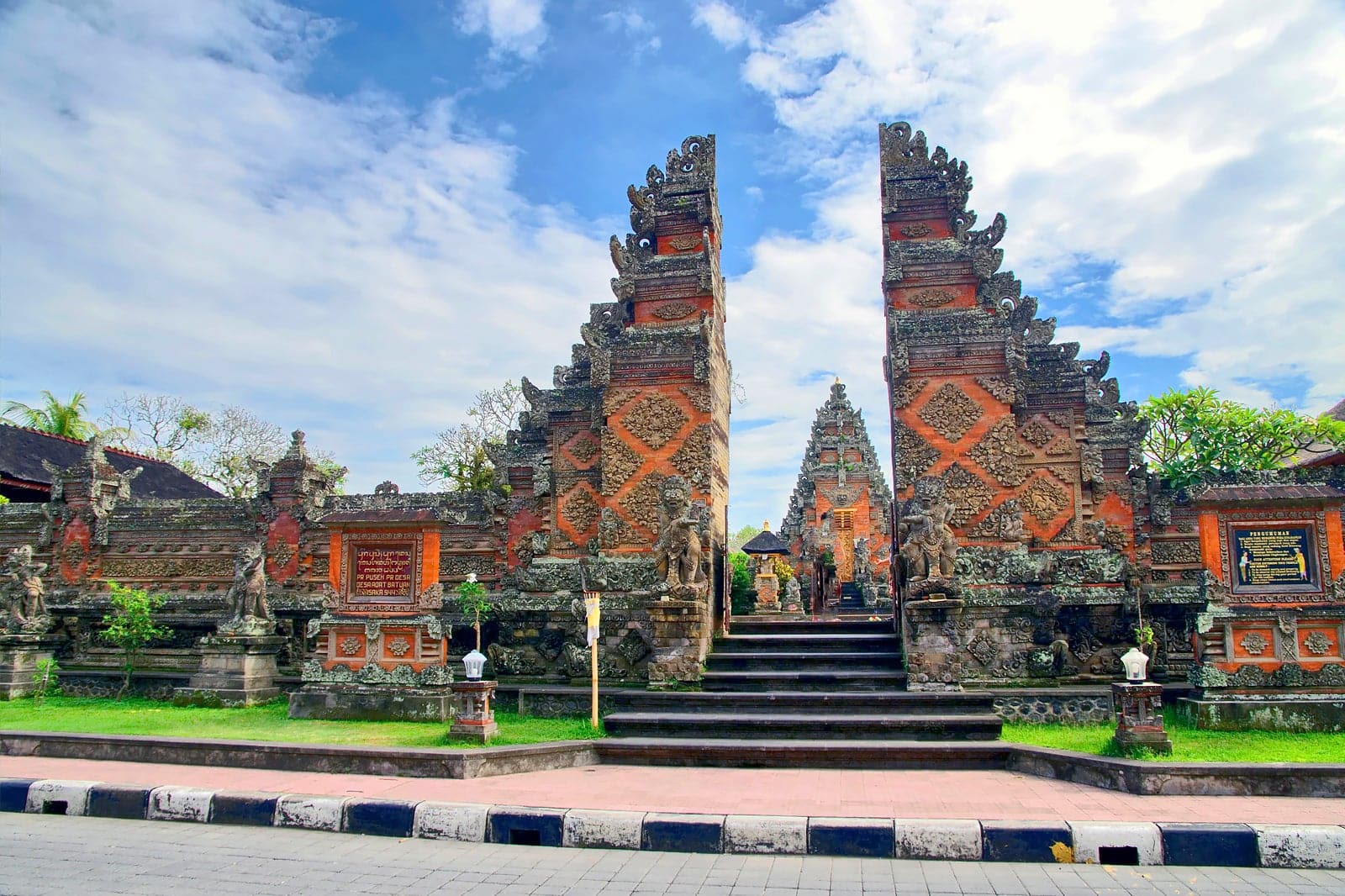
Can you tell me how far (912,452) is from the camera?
11844mm

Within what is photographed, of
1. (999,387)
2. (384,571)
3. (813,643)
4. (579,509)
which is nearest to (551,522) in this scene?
(579,509)

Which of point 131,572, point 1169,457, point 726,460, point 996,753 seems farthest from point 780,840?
point 1169,457

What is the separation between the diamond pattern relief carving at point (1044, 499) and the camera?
38.6ft

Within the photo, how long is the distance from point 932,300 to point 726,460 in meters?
3.95

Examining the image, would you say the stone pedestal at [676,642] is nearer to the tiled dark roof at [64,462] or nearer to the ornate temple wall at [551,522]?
the ornate temple wall at [551,522]

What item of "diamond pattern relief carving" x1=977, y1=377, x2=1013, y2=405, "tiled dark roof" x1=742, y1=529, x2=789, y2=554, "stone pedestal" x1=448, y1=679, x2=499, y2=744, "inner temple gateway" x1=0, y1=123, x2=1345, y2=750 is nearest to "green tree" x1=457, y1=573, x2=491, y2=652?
"inner temple gateway" x1=0, y1=123, x2=1345, y2=750

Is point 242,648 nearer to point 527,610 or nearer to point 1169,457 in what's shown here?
point 527,610

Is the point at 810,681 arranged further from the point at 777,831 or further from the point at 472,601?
the point at 472,601

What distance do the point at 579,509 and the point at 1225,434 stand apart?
577 inches

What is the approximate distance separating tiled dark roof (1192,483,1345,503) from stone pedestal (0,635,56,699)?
16461mm

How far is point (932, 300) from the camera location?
1242cm

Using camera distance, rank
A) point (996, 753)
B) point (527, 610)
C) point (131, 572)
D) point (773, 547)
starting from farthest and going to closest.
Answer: point (773, 547)
point (131, 572)
point (527, 610)
point (996, 753)

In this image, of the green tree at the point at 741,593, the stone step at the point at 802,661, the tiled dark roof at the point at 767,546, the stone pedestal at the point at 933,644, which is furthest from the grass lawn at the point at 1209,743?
the tiled dark roof at the point at 767,546

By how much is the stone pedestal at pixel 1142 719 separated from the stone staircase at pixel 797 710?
5.27ft
